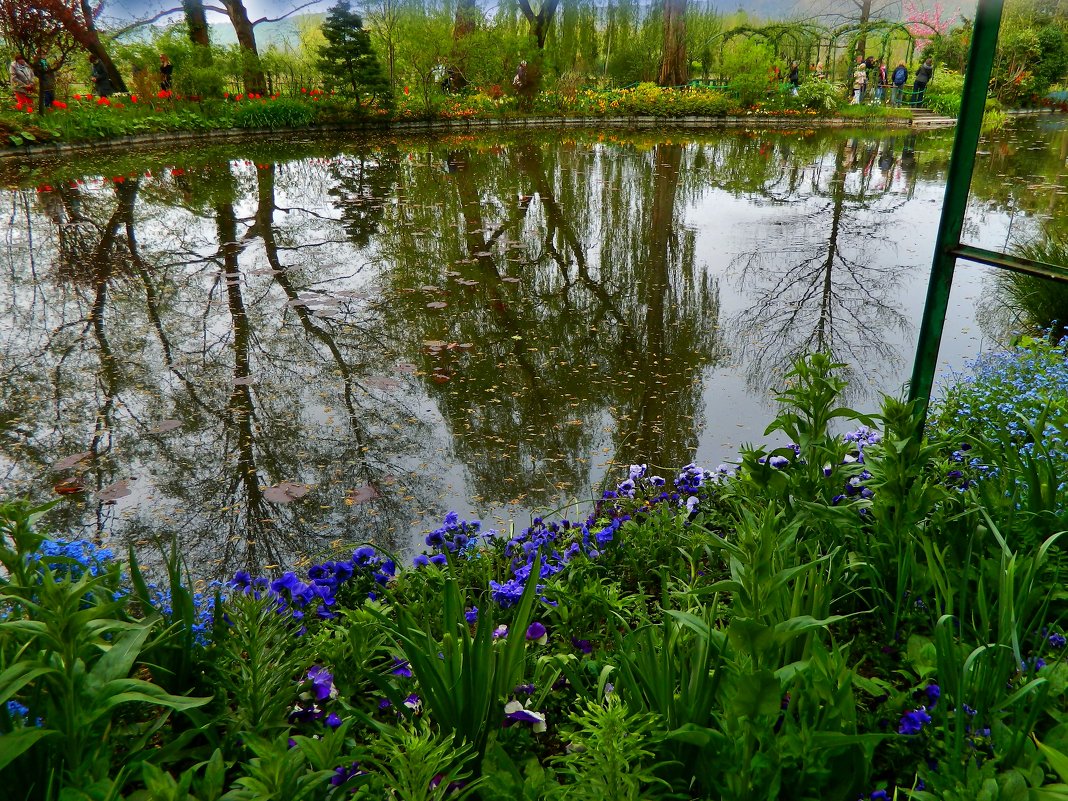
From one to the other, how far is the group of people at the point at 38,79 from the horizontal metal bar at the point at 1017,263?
16941 mm

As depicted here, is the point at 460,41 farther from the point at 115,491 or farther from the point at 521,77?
the point at 115,491

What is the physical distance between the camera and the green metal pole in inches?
78.2

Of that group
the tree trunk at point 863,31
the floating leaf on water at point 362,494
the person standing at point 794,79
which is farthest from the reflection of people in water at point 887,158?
the floating leaf on water at point 362,494

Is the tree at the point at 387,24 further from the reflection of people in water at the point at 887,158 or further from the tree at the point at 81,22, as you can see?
the reflection of people in water at the point at 887,158

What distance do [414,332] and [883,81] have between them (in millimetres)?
26576

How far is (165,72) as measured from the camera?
1775cm

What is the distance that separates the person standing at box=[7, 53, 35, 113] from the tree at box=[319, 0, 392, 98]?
6490 millimetres

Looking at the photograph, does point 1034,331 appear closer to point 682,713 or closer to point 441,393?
point 441,393

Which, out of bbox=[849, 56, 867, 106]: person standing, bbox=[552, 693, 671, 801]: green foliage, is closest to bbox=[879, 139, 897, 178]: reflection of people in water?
bbox=[849, 56, 867, 106]: person standing

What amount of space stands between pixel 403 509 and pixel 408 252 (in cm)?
470

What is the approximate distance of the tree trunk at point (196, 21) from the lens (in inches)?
748

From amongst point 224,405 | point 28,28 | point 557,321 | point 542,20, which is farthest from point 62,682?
point 542,20

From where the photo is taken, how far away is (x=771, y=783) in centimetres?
123

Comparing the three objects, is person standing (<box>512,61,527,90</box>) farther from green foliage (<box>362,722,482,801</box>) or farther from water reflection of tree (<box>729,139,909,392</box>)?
green foliage (<box>362,722,482,801</box>)
